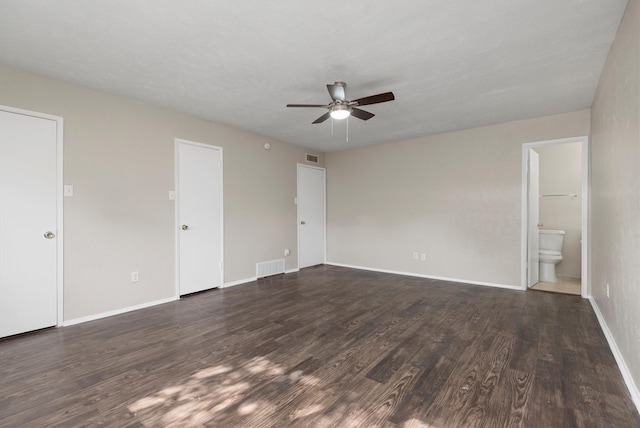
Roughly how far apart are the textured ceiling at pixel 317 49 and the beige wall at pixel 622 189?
0.25m

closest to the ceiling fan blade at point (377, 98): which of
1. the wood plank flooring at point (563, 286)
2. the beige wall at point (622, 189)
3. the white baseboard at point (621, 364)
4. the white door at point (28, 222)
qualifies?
the beige wall at point (622, 189)

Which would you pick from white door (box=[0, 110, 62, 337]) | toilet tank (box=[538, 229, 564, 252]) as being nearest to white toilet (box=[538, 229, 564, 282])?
toilet tank (box=[538, 229, 564, 252])

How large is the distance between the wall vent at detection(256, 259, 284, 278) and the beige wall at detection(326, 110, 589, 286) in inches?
56.5

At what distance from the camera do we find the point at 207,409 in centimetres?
172

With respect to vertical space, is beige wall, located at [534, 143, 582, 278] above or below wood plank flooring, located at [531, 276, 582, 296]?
above

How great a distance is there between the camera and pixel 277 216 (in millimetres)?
5363

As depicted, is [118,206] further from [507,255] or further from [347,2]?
[507,255]

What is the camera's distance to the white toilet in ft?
15.3

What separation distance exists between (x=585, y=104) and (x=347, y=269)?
4326 mm

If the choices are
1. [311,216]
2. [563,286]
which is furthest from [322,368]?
[563,286]

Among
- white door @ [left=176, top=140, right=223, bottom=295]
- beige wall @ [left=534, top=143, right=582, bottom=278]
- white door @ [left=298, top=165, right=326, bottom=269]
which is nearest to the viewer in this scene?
white door @ [left=176, top=140, right=223, bottom=295]

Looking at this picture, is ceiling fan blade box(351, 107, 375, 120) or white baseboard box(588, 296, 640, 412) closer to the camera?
white baseboard box(588, 296, 640, 412)

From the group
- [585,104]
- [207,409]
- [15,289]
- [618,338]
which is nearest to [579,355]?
[618,338]

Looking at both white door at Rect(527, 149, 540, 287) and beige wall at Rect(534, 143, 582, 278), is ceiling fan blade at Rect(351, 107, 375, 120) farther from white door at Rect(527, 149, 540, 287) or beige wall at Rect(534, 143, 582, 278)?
beige wall at Rect(534, 143, 582, 278)
